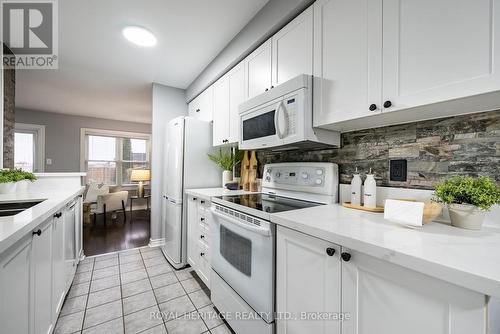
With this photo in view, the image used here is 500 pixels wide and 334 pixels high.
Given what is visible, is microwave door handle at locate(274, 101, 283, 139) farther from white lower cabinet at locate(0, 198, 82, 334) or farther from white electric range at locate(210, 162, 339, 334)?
white lower cabinet at locate(0, 198, 82, 334)

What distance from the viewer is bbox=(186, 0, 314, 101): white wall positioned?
1.46 m

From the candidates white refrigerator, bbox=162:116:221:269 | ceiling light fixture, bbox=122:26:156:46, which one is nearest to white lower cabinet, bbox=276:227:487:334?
white refrigerator, bbox=162:116:221:269

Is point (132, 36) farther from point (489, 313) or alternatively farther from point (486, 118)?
point (489, 313)

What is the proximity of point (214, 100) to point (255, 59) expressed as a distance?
0.84m

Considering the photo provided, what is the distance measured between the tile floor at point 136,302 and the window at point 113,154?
364 cm

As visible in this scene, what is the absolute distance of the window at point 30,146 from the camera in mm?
4676

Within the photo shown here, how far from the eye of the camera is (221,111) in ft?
7.71

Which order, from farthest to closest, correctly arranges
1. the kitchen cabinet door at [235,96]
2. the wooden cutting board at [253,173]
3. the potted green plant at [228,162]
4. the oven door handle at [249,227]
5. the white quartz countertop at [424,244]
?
the potted green plant at [228,162]
the wooden cutting board at [253,173]
the kitchen cabinet door at [235,96]
the oven door handle at [249,227]
the white quartz countertop at [424,244]

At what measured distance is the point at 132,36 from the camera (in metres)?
2.01

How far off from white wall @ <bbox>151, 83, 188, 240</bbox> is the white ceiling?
0.50 feet

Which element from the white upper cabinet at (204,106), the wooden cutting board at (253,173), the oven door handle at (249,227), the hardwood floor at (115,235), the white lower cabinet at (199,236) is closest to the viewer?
the oven door handle at (249,227)

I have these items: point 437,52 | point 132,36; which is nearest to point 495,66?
point 437,52

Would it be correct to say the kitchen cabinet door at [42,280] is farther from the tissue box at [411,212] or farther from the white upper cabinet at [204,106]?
the white upper cabinet at [204,106]

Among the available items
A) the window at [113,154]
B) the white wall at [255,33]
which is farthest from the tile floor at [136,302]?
the window at [113,154]
